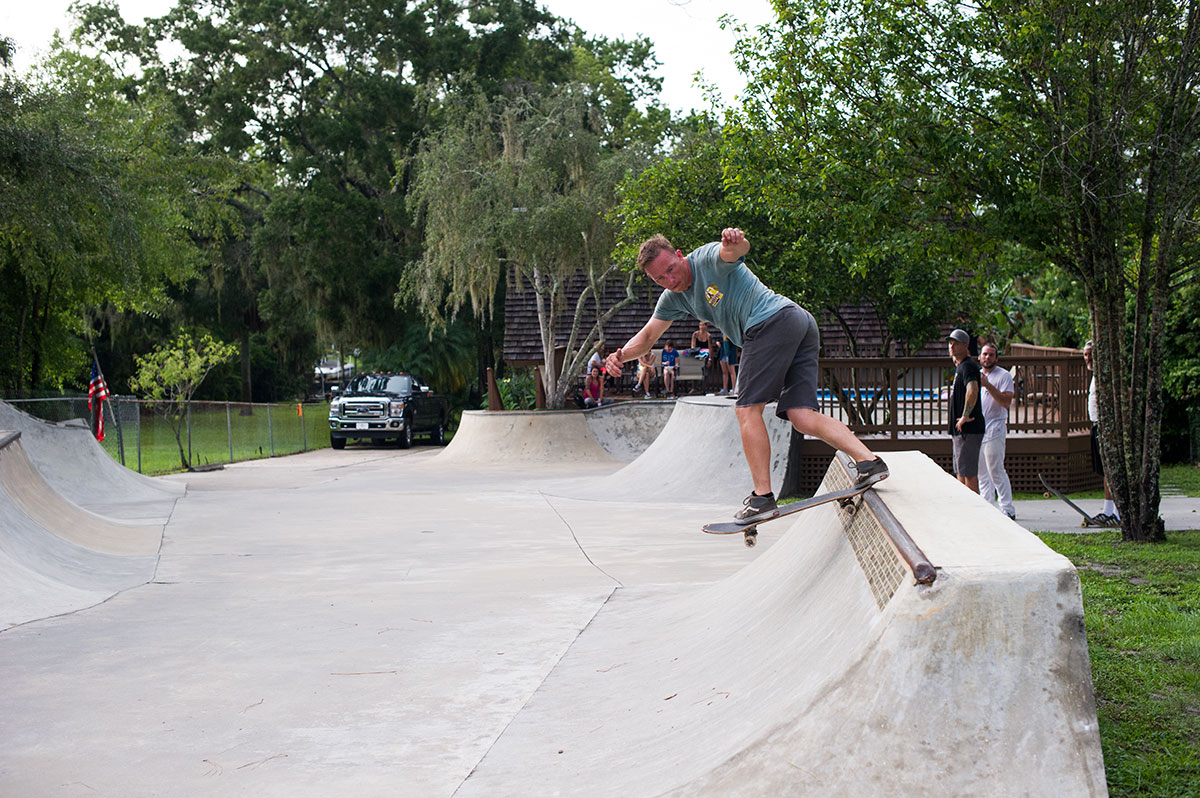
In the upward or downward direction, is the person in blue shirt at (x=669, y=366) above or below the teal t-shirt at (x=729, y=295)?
below

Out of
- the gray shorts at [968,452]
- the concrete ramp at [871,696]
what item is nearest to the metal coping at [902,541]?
the concrete ramp at [871,696]

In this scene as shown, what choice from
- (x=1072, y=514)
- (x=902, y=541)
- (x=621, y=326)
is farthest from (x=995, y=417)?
(x=621, y=326)

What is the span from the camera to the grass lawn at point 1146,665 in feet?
12.5

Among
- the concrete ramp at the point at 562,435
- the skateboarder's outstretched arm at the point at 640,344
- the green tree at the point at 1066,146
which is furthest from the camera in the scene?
the concrete ramp at the point at 562,435

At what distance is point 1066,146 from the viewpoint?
29.6 ft

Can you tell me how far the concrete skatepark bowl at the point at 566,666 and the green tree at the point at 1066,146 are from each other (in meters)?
3.73

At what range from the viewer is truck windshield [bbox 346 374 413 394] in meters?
30.7

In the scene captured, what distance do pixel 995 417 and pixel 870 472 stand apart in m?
6.18

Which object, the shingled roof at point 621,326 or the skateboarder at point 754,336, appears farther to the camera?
the shingled roof at point 621,326

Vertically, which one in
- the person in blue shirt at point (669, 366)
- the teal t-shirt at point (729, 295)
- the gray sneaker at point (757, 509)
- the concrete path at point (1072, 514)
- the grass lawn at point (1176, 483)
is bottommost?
the grass lawn at point (1176, 483)

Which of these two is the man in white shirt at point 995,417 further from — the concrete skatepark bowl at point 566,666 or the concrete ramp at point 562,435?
the concrete ramp at point 562,435

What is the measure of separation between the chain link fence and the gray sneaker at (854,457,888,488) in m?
13.2

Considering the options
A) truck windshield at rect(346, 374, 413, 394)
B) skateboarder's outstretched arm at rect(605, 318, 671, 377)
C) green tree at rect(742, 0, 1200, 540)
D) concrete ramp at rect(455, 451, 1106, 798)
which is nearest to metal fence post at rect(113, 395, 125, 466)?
truck windshield at rect(346, 374, 413, 394)

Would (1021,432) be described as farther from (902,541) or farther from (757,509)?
(902,541)
